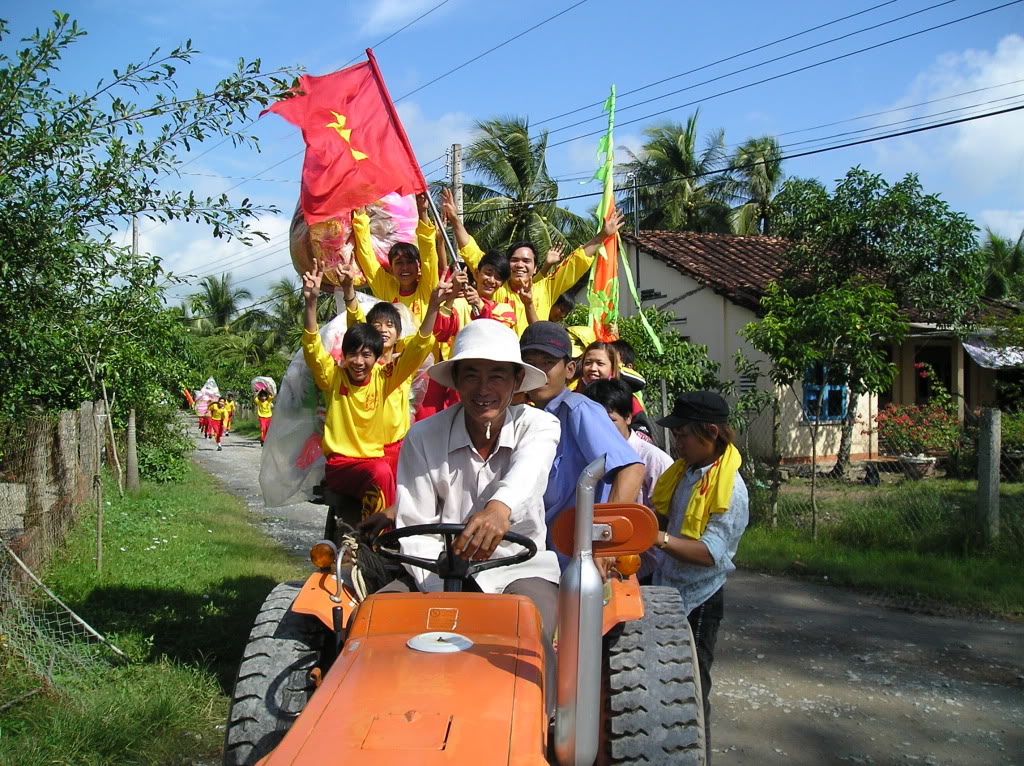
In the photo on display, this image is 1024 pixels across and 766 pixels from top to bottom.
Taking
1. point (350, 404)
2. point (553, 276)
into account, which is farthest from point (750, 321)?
point (350, 404)

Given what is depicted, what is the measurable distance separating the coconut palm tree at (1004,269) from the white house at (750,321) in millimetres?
10602

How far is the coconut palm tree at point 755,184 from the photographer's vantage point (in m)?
30.3

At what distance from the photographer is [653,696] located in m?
2.85

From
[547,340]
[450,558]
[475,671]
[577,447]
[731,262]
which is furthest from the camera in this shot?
[731,262]

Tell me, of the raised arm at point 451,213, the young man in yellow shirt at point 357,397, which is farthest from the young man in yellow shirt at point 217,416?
the young man in yellow shirt at point 357,397

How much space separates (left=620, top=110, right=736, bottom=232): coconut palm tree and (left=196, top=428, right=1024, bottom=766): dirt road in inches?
930

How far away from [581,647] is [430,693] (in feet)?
1.38

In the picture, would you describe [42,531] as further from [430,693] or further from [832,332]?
[832,332]

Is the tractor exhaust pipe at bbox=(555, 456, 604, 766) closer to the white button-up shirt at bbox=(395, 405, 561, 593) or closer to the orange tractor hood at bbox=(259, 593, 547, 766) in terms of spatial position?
the orange tractor hood at bbox=(259, 593, 547, 766)

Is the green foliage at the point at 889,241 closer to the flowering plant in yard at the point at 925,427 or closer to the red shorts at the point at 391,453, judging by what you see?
the flowering plant in yard at the point at 925,427

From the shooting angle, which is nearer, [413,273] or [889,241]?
[413,273]

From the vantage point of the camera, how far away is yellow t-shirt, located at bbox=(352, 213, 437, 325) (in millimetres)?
6035

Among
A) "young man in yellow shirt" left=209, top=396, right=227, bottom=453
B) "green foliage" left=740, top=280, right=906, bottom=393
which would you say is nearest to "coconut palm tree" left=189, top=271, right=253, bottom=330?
"young man in yellow shirt" left=209, top=396, right=227, bottom=453

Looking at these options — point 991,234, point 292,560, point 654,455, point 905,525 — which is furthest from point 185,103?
point 991,234
